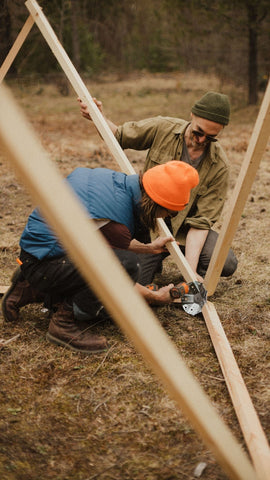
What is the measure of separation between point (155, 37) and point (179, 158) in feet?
67.5

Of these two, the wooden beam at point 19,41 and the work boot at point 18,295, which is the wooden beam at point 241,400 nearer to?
the work boot at point 18,295

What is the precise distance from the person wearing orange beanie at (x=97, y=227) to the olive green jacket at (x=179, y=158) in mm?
773

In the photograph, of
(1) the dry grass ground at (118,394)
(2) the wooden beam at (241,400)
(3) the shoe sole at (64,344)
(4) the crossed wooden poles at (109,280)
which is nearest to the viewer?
(4) the crossed wooden poles at (109,280)

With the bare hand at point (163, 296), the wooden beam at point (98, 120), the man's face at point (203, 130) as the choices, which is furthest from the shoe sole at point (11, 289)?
the man's face at point (203, 130)

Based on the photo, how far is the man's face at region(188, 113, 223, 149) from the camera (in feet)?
10.1

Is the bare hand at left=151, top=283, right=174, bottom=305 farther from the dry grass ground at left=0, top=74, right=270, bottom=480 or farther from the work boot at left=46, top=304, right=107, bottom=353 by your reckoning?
the work boot at left=46, top=304, right=107, bottom=353

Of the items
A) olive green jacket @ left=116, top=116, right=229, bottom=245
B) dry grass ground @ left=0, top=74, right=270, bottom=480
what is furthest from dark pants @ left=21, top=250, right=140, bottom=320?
olive green jacket @ left=116, top=116, right=229, bottom=245

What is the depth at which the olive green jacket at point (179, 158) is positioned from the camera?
3432 millimetres

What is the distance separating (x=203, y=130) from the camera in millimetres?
3137

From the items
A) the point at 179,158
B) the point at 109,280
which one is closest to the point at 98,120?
the point at 179,158

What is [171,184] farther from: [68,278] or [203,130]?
[203,130]

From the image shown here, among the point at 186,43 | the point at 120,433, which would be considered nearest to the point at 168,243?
the point at 120,433

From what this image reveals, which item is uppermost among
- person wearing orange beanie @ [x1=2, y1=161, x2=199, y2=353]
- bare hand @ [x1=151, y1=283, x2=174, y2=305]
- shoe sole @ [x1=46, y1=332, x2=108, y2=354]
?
person wearing orange beanie @ [x1=2, y1=161, x2=199, y2=353]

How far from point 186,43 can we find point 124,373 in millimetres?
15365
